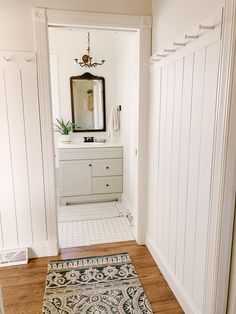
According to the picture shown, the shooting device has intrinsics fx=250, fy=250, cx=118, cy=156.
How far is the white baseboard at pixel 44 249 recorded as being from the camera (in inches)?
91.8

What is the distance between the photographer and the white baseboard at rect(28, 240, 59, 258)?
2332 millimetres

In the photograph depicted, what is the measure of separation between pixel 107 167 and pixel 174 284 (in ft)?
6.62

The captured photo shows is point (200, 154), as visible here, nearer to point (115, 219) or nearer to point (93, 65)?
point (115, 219)

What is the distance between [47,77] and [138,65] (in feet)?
2.65

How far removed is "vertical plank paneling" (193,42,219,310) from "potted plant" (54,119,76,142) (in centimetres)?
267

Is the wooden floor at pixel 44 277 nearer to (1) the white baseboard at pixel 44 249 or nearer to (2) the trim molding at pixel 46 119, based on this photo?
(1) the white baseboard at pixel 44 249

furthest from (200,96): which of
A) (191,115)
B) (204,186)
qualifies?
(204,186)

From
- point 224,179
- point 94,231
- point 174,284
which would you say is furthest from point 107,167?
point 224,179

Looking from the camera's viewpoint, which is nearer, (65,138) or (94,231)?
(94,231)

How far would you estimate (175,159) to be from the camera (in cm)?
177

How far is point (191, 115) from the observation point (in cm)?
152

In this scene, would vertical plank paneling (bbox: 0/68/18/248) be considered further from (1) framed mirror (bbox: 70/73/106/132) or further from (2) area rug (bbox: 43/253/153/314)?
(1) framed mirror (bbox: 70/73/106/132)

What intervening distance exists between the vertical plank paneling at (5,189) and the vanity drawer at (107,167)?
4.94 feet

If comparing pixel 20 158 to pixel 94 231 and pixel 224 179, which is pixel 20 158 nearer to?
pixel 94 231
